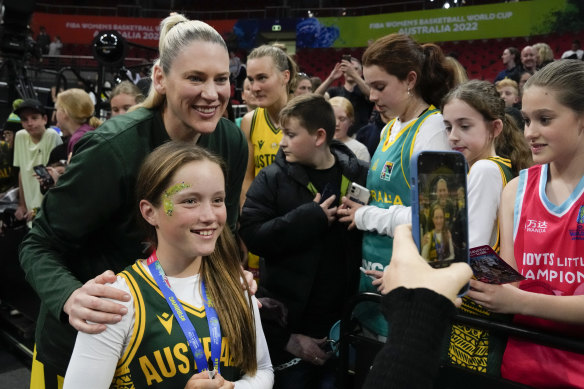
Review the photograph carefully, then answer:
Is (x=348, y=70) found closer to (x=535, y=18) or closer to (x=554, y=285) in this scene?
(x=554, y=285)

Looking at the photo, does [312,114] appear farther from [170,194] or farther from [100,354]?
[100,354]

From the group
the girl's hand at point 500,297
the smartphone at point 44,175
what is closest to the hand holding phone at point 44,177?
the smartphone at point 44,175

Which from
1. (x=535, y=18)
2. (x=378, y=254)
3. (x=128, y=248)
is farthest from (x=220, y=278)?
(x=535, y=18)

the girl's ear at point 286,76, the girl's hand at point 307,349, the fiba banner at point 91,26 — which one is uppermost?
the fiba banner at point 91,26

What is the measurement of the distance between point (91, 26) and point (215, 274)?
21.2 meters

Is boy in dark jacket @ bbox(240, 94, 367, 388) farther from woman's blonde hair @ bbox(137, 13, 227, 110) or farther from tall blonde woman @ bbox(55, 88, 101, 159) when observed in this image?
tall blonde woman @ bbox(55, 88, 101, 159)

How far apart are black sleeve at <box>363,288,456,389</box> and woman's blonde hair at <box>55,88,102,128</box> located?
13.2ft

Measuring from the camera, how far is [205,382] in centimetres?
129

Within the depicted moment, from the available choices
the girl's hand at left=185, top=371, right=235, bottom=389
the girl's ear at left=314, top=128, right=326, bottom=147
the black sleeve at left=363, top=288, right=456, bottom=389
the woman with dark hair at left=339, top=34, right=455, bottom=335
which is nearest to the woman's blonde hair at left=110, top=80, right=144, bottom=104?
the girl's ear at left=314, top=128, right=326, bottom=147

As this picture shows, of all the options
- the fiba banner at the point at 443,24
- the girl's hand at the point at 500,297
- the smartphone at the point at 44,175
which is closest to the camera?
the girl's hand at the point at 500,297

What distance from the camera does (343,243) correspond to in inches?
93.2

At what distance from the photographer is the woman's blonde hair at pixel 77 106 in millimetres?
4266

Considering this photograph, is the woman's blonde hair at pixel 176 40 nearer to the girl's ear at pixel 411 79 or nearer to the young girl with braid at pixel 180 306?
the young girl with braid at pixel 180 306

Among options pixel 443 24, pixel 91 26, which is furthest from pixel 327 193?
pixel 91 26
